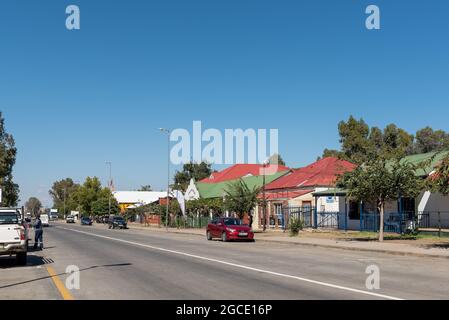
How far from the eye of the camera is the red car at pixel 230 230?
32.5 metres

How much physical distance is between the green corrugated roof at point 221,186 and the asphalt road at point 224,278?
3731 cm

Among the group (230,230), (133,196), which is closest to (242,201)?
(230,230)

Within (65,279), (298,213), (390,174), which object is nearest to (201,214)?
(298,213)

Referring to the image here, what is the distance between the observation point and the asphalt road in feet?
36.2

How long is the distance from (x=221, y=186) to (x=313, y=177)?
2343 centimetres

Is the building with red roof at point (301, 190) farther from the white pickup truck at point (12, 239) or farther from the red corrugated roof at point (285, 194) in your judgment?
the white pickup truck at point (12, 239)

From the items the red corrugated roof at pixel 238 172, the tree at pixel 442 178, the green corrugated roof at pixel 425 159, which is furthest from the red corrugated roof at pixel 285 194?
the red corrugated roof at pixel 238 172

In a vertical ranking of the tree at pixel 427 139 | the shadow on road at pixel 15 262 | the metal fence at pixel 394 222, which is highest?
the tree at pixel 427 139

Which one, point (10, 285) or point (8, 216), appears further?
point (8, 216)

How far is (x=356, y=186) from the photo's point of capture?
1091 inches

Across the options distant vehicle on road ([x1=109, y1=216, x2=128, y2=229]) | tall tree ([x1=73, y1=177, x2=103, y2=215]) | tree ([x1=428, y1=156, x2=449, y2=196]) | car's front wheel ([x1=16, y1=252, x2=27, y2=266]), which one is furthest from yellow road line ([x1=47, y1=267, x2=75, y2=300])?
tall tree ([x1=73, y1=177, x2=103, y2=215])

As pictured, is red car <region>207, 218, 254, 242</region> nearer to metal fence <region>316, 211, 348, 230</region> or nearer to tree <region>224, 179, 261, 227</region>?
tree <region>224, 179, 261, 227</region>

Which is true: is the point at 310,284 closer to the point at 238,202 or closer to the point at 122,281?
the point at 122,281

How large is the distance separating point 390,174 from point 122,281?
1783cm
